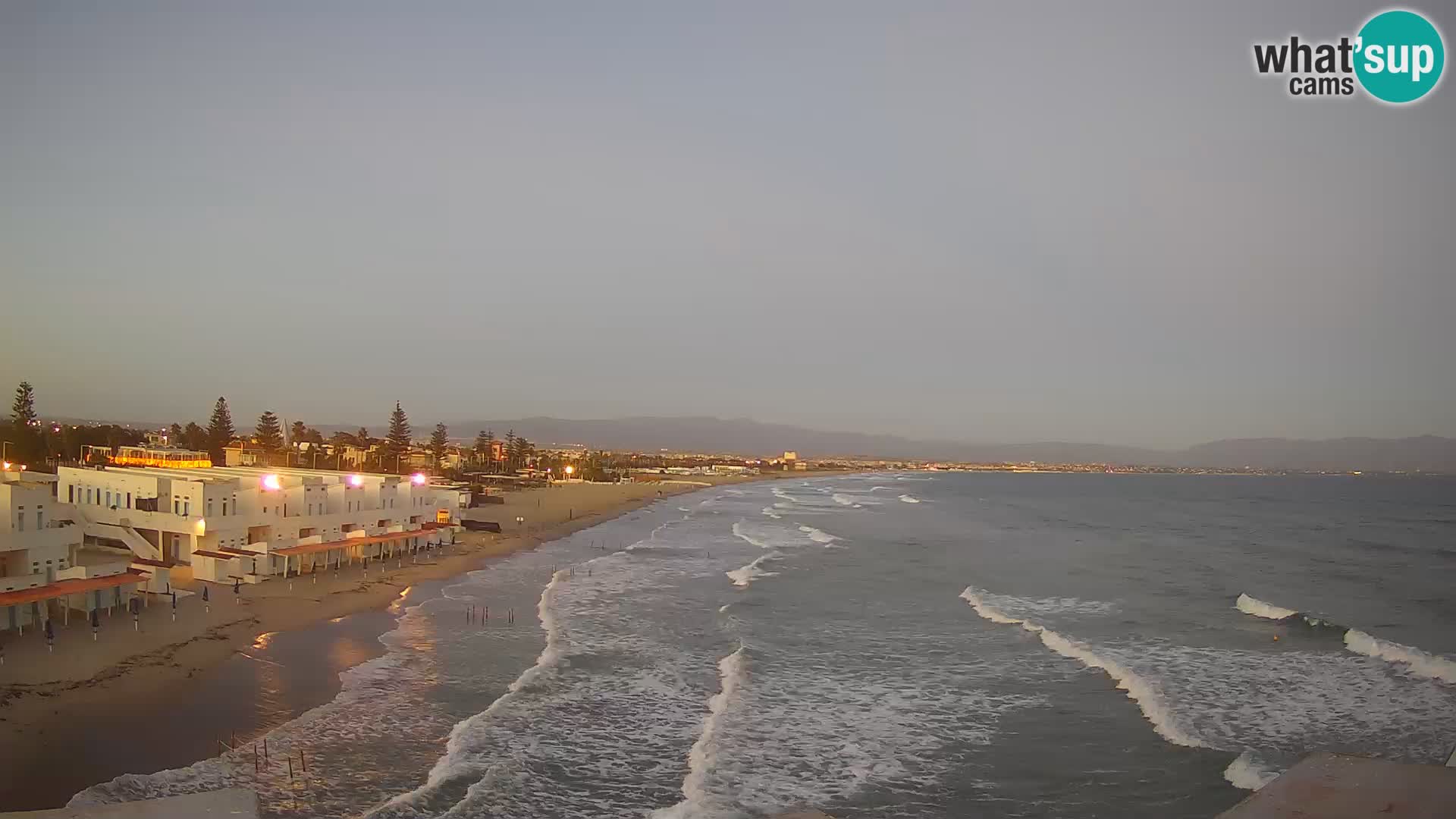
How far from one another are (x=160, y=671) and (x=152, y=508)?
17.9 metres

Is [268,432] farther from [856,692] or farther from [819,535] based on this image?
[856,692]

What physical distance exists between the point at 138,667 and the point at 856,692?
1929 centimetres

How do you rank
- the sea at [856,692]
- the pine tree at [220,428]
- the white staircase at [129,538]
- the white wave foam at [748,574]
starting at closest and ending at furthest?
the sea at [856,692] < the white staircase at [129,538] < the white wave foam at [748,574] < the pine tree at [220,428]

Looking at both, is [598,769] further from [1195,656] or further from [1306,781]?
[1195,656]

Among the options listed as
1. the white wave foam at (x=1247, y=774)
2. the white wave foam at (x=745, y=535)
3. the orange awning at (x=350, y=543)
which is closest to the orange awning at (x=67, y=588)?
the orange awning at (x=350, y=543)

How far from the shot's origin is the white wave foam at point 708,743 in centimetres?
1627

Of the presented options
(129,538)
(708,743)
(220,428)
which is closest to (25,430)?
(220,428)

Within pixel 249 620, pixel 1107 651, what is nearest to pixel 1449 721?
pixel 1107 651

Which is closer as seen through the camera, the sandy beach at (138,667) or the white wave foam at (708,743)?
the white wave foam at (708,743)

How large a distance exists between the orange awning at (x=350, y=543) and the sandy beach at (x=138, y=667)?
1296 mm

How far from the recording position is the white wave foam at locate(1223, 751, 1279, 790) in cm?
1741

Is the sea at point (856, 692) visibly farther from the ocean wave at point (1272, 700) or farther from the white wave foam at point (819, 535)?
the white wave foam at point (819, 535)

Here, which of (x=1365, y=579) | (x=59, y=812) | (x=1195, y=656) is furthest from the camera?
(x=1365, y=579)

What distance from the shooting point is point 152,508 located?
37.4 meters
